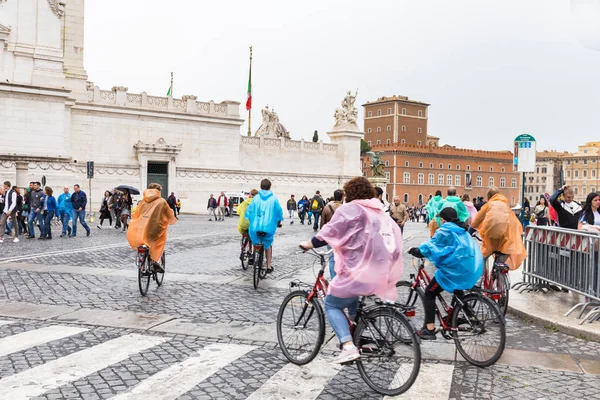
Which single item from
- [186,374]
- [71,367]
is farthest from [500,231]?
[71,367]

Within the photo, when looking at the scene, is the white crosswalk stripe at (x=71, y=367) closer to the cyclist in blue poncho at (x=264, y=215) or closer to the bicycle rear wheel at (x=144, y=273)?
the bicycle rear wheel at (x=144, y=273)

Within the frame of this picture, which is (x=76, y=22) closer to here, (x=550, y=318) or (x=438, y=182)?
(x=550, y=318)

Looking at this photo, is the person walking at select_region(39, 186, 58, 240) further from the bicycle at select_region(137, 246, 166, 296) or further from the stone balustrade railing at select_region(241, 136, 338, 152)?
the stone balustrade railing at select_region(241, 136, 338, 152)

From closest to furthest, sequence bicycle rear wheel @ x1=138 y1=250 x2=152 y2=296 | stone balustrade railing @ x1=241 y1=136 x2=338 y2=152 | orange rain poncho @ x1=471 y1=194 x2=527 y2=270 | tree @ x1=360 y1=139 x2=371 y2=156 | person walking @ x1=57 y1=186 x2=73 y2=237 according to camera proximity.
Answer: orange rain poncho @ x1=471 y1=194 x2=527 y2=270 < bicycle rear wheel @ x1=138 y1=250 x2=152 y2=296 < person walking @ x1=57 y1=186 x2=73 y2=237 < stone balustrade railing @ x1=241 y1=136 x2=338 y2=152 < tree @ x1=360 y1=139 x2=371 y2=156

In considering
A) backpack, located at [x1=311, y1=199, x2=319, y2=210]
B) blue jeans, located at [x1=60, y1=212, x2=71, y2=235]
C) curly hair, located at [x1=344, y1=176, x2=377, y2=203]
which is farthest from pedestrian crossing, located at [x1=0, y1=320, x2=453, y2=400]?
backpack, located at [x1=311, y1=199, x2=319, y2=210]

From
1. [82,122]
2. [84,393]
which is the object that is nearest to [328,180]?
[82,122]

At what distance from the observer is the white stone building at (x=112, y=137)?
33.5m

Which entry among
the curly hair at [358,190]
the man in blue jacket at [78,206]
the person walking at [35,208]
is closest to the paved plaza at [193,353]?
the curly hair at [358,190]

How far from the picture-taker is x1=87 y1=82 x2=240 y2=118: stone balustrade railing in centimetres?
3934

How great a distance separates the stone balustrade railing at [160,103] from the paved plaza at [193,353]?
30.1 m

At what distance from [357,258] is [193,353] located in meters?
2.17

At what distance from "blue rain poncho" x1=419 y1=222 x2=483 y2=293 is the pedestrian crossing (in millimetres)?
827

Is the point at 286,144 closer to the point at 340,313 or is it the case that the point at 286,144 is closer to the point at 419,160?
the point at 340,313

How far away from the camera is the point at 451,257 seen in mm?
6215
